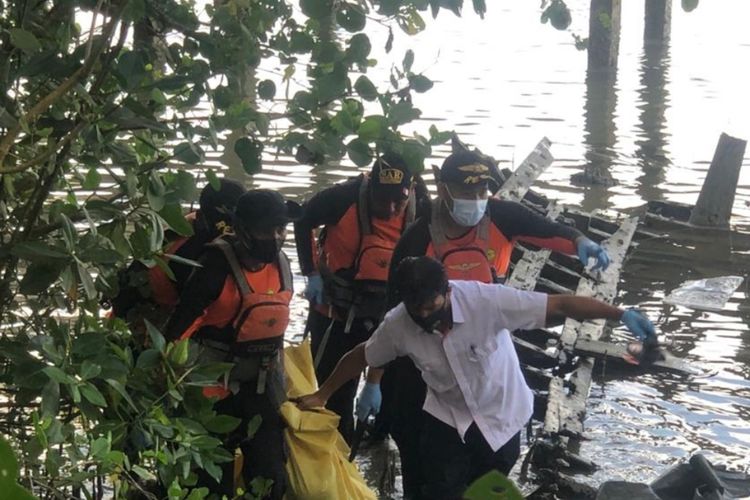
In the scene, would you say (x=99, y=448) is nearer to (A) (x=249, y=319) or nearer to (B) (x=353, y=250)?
(A) (x=249, y=319)

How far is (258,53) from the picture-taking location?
12.1ft

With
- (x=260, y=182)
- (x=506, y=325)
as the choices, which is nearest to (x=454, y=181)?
(x=506, y=325)

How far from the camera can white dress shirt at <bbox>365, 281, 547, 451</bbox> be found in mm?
5043

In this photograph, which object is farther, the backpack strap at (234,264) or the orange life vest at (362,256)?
the orange life vest at (362,256)

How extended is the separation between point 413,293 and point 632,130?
50.2ft

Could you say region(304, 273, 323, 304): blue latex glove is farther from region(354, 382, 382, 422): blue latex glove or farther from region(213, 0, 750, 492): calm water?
region(213, 0, 750, 492): calm water

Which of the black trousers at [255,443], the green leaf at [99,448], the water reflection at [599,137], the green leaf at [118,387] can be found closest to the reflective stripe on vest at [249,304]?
the black trousers at [255,443]

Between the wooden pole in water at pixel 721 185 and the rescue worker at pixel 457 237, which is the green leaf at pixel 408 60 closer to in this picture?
the rescue worker at pixel 457 237

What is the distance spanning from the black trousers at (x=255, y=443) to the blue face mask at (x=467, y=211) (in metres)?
1.34

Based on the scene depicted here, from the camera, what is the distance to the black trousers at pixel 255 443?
5.27 metres

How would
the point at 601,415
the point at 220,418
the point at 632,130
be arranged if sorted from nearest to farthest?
the point at 220,418
the point at 601,415
the point at 632,130

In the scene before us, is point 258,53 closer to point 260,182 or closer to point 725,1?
point 260,182

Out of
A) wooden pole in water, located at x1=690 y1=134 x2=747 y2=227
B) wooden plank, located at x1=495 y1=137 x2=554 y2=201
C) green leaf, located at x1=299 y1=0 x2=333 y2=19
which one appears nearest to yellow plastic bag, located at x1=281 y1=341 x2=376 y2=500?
green leaf, located at x1=299 y1=0 x2=333 y2=19

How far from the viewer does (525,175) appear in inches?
400
